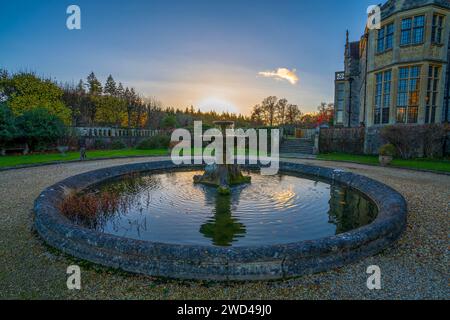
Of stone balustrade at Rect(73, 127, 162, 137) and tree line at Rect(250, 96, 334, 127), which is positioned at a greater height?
tree line at Rect(250, 96, 334, 127)

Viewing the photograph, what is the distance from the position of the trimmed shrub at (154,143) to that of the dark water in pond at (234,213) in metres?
15.2

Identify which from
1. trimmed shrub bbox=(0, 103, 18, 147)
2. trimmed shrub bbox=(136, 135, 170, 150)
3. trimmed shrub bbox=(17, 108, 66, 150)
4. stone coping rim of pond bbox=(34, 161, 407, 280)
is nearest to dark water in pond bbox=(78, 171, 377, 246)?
stone coping rim of pond bbox=(34, 161, 407, 280)

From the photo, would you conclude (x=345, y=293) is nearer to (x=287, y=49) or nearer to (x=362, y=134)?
(x=287, y=49)

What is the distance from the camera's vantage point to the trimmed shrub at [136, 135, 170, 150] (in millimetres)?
24750

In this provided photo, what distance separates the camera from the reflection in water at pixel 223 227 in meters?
5.07

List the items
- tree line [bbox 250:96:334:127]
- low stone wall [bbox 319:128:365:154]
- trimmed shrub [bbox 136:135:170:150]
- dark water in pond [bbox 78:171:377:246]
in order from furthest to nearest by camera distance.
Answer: tree line [bbox 250:96:334:127] < trimmed shrub [bbox 136:135:170:150] < low stone wall [bbox 319:128:365:154] < dark water in pond [bbox 78:171:377:246]

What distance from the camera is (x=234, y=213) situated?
21.7 feet

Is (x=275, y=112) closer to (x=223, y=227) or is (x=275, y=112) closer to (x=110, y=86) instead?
(x=110, y=86)

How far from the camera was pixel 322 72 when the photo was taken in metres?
25.0

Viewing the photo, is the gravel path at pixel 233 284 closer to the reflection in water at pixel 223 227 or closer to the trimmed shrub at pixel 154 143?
the reflection in water at pixel 223 227

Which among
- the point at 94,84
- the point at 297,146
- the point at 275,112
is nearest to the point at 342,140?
the point at 297,146

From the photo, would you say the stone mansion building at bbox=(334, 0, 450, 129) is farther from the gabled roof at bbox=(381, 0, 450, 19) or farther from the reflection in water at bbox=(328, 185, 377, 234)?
the reflection in water at bbox=(328, 185, 377, 234)

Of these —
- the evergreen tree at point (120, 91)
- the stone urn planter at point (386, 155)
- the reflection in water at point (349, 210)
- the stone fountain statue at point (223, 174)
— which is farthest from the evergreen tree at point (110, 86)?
the reflection in water at point (349, 210)

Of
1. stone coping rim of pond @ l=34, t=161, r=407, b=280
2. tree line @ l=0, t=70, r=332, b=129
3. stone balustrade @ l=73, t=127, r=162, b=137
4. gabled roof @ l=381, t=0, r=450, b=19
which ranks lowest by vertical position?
stone coping rim of pond @ l=34, t=161, r=407, b=280
